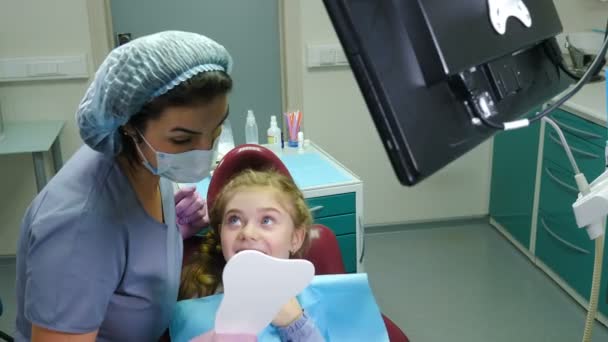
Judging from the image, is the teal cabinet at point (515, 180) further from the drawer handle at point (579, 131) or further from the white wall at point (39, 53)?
the white wall at point (39, 53)

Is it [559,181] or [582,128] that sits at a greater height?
[582,128]

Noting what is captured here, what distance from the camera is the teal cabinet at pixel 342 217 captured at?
80.7 inches

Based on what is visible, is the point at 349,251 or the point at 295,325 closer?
the point at 295,325

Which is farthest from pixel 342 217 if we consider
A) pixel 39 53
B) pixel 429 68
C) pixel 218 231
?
pixel 39 53

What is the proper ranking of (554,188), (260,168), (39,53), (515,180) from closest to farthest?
(260,168) < (554,188) < (39,53) < (515,180)

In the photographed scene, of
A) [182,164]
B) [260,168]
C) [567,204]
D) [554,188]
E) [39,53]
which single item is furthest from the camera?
[39,53]

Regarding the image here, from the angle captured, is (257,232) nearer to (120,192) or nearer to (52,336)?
(120,192)

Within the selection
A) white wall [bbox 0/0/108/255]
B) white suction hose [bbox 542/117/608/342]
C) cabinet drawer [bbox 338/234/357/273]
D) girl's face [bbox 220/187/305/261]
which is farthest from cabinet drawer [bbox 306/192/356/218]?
white wall [bbox 0/0/108/255]

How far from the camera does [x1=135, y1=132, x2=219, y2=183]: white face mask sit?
3.57ft

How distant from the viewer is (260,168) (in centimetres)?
154

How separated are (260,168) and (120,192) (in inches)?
19.2

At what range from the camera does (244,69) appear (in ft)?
10.5

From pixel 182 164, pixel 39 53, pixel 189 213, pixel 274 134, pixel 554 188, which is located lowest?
pixel 554 188

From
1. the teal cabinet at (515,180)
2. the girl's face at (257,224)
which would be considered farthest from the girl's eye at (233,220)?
the teal cabinet at (515,180)
